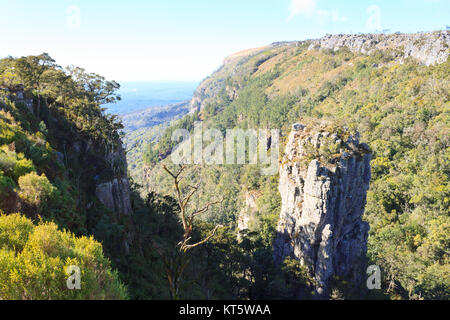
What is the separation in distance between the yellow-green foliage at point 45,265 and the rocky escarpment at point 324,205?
2222cm

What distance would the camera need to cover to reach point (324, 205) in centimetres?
2439

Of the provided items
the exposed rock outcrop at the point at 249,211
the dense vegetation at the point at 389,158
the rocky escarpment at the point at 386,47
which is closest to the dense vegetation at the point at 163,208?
the dense vegetation at the point at 389,158

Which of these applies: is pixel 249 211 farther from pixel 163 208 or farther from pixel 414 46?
pixel 414 46

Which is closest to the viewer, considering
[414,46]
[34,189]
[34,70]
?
[34,189]

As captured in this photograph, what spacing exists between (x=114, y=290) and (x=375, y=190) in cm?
4971

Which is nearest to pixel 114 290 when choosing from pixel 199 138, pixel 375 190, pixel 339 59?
pixel 375 190

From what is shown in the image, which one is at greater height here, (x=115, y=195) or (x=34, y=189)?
(x=34, y=189)

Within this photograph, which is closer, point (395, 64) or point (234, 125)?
point (395, 64)

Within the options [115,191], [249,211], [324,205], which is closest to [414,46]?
[249,211]

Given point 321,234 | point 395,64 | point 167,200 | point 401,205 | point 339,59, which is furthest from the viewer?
point 339,59

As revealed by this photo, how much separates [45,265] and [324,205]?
77.5ft

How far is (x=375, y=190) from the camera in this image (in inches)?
1777

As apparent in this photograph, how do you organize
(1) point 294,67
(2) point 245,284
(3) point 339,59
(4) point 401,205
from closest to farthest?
(2) point 245,284, (4) point 401,205, (3) point 339,59, (1) point 294,67

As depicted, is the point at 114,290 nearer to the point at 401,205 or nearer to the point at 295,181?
the point at 295,181
